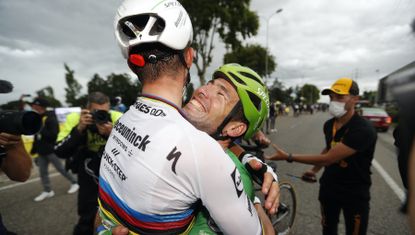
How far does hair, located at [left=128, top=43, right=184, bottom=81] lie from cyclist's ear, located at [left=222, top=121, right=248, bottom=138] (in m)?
0.62

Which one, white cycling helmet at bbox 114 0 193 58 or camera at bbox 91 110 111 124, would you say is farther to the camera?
camera at bbox 91 110 111 124

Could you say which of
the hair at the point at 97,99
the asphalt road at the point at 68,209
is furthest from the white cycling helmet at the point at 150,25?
the asphalt road at the point at 68,209

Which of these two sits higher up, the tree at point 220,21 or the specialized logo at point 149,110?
the tree at point 220,21

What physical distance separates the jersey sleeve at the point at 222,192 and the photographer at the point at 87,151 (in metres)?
2.44

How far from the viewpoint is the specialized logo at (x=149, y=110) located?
1.07m

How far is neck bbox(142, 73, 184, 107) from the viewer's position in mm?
1180

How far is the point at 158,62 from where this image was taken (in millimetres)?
1225

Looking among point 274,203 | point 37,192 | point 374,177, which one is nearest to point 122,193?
point 274,203

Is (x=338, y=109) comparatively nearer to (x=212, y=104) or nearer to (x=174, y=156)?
(x=212, y=104)

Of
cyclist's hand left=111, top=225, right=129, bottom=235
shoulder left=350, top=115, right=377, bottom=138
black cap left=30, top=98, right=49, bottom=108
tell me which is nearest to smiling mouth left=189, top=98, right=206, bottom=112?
cyclist's hand left=111, top=225, right=129, bottom=235

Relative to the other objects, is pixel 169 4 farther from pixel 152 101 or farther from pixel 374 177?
pixel 374 177

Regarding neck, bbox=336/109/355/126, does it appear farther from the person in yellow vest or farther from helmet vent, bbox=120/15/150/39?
the person in yellow vest

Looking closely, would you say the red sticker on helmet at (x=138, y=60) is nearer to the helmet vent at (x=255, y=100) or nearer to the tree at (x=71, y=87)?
the helmet vent at (x=255, y=100)

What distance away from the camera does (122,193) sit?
1063 millimetres
